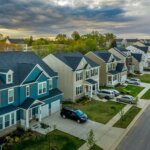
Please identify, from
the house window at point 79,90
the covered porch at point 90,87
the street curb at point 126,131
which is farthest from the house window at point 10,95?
the covered porch at point 90,87

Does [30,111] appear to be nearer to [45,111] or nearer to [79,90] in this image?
[45,111]

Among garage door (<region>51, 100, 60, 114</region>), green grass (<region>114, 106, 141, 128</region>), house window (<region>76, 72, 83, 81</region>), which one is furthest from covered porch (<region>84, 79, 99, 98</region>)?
garage door (<region>51, 100, 60, 114</region>)

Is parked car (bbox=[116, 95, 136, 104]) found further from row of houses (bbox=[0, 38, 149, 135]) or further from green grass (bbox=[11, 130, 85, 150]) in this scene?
green grass (bbox=[11, 130, 85, 150])

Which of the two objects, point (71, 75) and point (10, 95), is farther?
point (71, 75)

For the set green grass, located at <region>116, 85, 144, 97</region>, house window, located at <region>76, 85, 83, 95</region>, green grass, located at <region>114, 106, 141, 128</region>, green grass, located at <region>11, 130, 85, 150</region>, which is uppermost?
house window, located at <region>76, 85, 83, 95</region>

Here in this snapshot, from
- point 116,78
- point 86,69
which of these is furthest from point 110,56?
point 86,69

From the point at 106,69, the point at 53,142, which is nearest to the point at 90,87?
the point at 106,69
